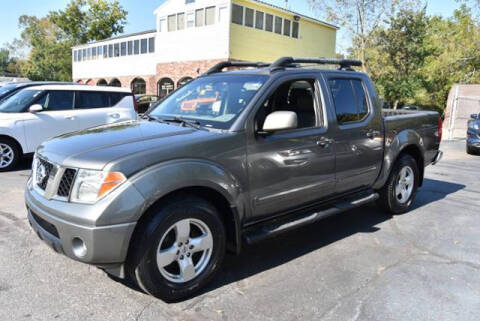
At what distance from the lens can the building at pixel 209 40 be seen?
24.8 meters

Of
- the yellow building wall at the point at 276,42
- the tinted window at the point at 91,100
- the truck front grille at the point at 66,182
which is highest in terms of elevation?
the yellow building wall at the point at 276,42

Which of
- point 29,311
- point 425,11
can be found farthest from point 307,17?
point 29,311

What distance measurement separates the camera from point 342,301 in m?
3.12

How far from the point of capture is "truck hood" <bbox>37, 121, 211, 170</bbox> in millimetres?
2787

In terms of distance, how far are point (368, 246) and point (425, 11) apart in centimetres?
2888

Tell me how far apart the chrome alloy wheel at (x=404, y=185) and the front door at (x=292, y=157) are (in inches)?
64.6

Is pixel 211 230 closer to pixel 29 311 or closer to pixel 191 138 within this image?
pixel 191 138

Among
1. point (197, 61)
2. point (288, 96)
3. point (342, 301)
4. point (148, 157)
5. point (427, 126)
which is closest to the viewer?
point (148, 157)

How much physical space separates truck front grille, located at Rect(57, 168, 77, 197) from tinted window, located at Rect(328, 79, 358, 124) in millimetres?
2741

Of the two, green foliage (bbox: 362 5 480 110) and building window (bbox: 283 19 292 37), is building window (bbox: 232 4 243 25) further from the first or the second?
green foliage (bbox: 362 5 480 110)

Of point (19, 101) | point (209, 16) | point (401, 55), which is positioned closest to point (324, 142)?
point (19, 101)

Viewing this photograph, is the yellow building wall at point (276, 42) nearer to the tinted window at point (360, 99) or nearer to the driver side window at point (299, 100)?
the tinted window at point (360, 99)

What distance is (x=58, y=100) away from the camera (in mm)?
8383

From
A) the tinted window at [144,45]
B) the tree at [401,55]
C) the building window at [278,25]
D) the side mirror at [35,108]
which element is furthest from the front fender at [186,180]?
the tinted window at [144,45]
